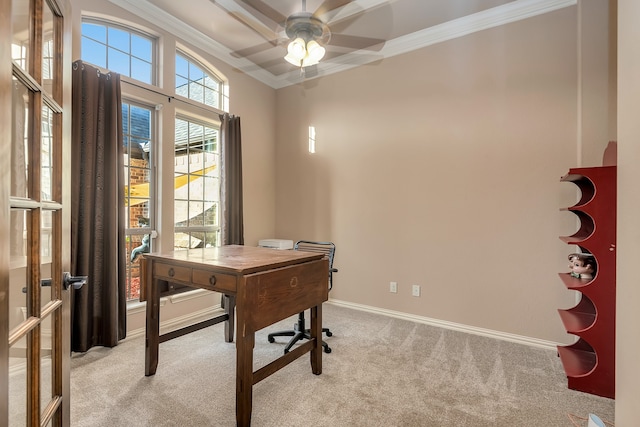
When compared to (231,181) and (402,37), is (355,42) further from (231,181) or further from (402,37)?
(231,181)

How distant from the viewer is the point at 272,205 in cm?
435

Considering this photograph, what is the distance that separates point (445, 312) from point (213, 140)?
3.22 meters

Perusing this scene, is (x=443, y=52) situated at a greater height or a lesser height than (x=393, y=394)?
greater

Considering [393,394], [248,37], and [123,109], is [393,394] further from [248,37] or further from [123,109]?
[248,37]

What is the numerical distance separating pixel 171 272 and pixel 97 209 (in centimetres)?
105

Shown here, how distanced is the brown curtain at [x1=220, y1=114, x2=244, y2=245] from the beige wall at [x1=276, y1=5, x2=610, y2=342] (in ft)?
3.02

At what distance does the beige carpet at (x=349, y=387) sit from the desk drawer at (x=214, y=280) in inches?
28.9

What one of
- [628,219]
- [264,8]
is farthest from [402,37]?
[628,219]

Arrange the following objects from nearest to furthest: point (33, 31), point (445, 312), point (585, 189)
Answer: point (33, 31) → point (585, 189) → point (445, 312)

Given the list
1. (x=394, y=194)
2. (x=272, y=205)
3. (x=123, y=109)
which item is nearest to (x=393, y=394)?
(x=394, y=194)

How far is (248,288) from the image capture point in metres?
1.59

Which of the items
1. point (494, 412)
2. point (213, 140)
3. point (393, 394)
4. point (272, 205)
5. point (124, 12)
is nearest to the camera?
point (494, 412)

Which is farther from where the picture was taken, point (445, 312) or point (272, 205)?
point (272, 205)

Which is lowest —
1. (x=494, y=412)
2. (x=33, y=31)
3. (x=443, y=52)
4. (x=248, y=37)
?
(x=494, y=412)
